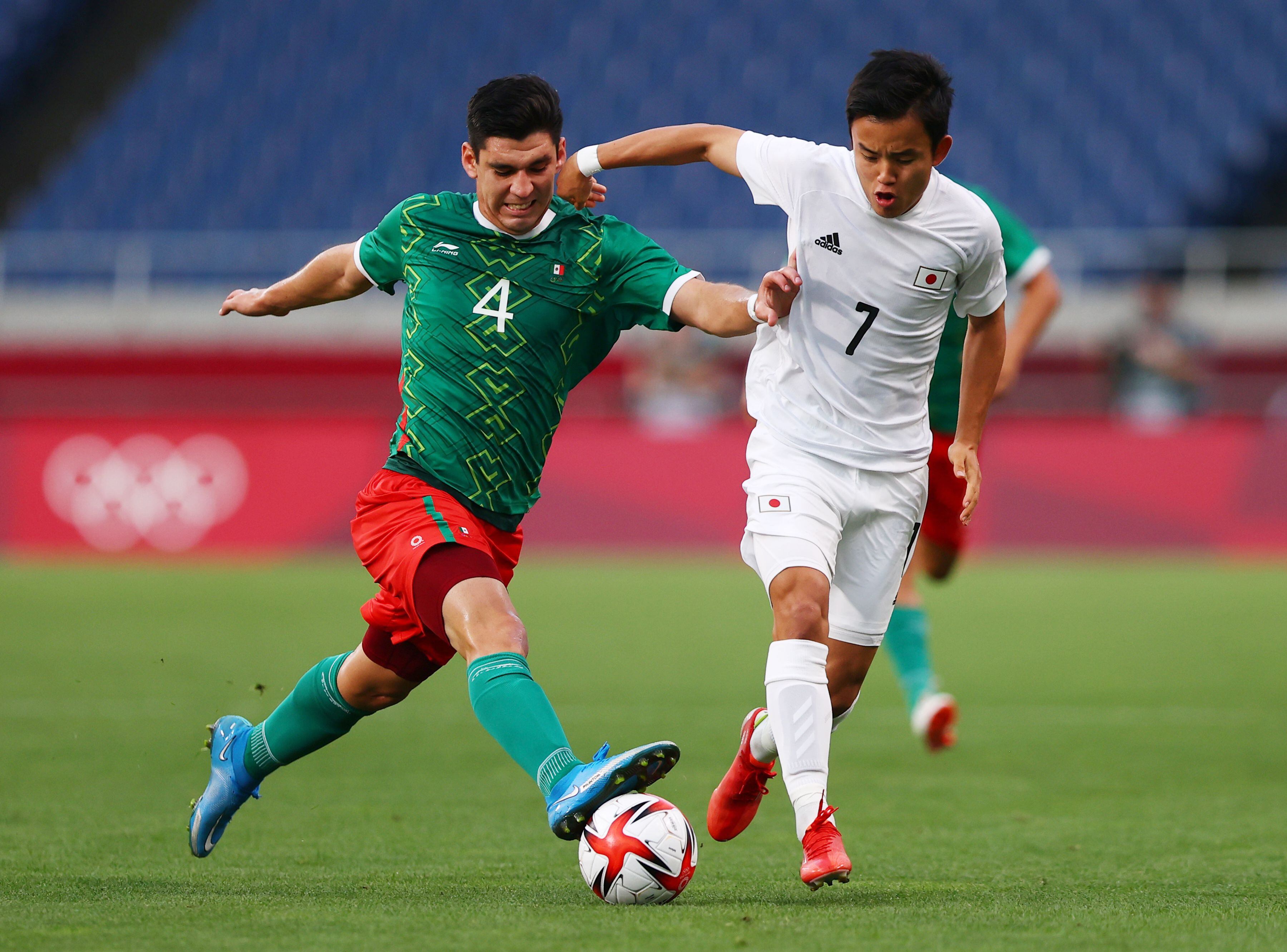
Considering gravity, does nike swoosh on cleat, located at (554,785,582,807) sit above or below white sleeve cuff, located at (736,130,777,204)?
below

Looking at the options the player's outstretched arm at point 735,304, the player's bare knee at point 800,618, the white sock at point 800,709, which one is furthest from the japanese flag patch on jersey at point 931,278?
the white sock at point 800,709

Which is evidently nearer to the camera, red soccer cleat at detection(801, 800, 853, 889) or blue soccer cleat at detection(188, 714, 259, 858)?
red soccer cleat at detection(801, 800, 853, 889)

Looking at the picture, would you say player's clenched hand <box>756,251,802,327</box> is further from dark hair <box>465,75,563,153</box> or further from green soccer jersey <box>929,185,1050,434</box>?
green soccer jersey <box>929,185,1050,434</box>

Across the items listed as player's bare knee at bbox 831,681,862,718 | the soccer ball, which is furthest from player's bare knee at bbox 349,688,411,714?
player's bare knee at bbox 831,681,862,718

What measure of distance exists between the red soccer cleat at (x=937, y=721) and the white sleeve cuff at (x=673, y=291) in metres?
2.78

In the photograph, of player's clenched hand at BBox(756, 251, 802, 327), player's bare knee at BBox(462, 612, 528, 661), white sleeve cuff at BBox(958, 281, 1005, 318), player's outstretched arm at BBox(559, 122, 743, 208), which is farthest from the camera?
player's outstretched arm at BBox(559, 122, 743, 208)

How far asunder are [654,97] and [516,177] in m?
18.4

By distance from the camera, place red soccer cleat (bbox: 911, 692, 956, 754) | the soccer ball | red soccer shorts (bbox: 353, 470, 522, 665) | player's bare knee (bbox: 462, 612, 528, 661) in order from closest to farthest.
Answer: the soccer ball → player's bare knee (bbox: 462, 612, 528, 661) → red soccer shorts (bbox: 353, 470, 522, 665) → red soccer cleat (bbox: 911, 692, 956, 754)

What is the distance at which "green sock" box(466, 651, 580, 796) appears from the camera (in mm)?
3840

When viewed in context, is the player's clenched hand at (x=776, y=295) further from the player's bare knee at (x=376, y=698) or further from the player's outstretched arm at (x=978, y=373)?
the player's bare knee at (x=376, y=698)

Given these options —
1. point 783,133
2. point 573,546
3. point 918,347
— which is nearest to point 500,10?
point 783,133

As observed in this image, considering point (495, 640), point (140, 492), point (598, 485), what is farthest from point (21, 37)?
point (495, 640)

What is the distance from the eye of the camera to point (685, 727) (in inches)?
283

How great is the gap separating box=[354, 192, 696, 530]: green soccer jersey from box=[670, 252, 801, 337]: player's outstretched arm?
2.4 inches
